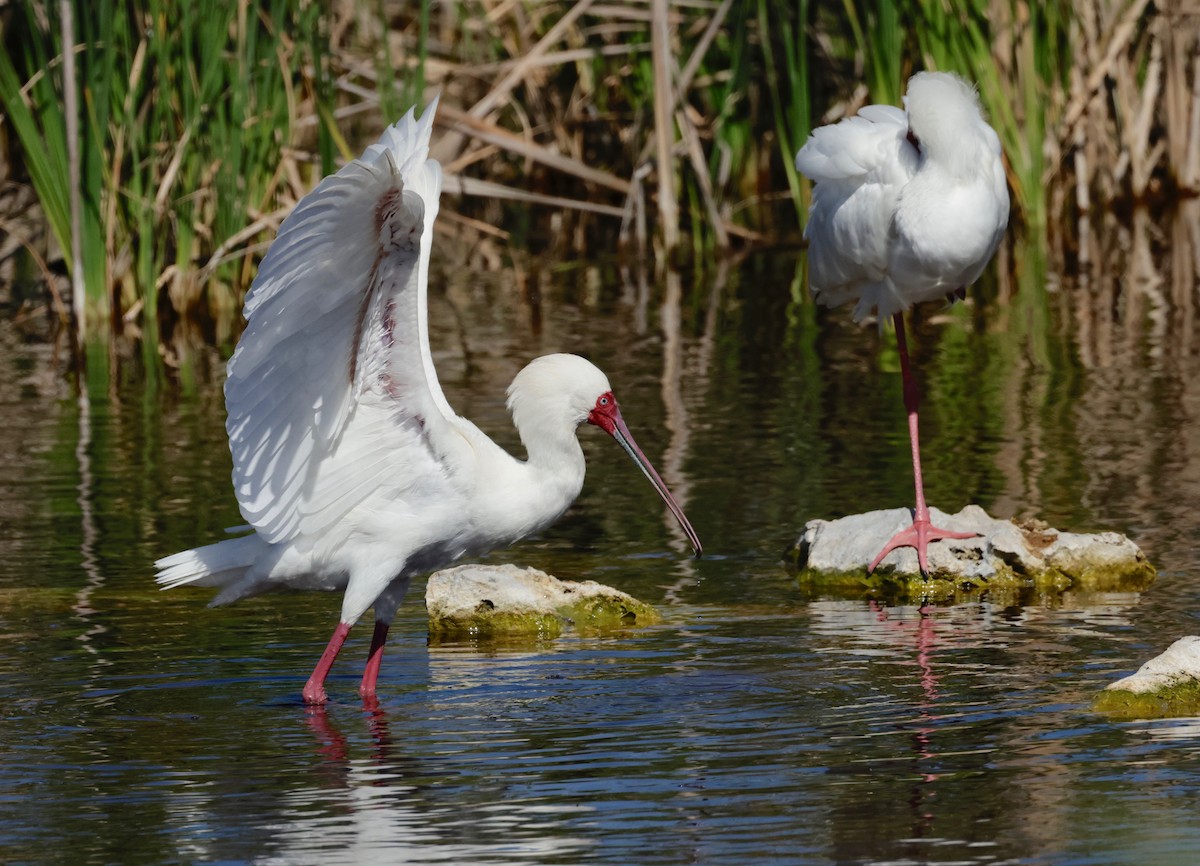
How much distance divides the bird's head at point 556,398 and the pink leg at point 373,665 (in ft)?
2.80

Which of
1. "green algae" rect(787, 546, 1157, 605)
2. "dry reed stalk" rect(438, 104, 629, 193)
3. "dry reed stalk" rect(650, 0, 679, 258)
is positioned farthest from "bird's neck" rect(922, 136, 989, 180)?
"dry reed stalk" rect(438, 104, 629, 193)

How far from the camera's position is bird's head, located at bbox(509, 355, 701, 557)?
309 inches

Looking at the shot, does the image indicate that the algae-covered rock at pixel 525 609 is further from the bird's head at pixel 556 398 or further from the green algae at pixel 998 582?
the green algae at pixel 998 582

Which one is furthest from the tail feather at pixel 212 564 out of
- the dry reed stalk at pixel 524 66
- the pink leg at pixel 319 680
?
the dry reed stalk at pixel 524 66

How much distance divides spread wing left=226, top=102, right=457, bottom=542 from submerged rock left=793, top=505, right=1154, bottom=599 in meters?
2.19

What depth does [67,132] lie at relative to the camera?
48.0ft

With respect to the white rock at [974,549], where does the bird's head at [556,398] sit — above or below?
above

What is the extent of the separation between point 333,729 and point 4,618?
2.19m

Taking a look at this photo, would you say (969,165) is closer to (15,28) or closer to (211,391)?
(211,391)

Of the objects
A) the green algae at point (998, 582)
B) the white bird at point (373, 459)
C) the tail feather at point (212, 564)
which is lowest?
the green algae at point (998, 582)

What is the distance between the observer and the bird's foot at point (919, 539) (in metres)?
9.13

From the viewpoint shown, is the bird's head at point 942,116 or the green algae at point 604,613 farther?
the bird's head at point 942,116

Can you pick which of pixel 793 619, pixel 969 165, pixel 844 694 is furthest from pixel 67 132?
pixel 844 694

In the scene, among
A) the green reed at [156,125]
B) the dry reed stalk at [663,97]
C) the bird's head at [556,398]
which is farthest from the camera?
the dry reed stalk at [663,97]
